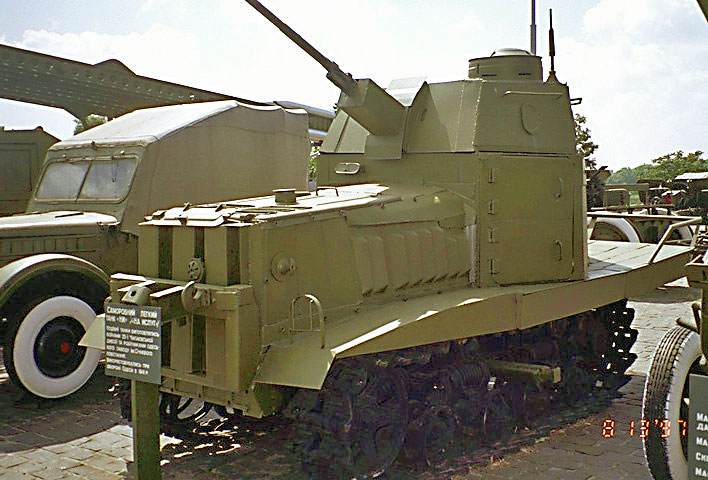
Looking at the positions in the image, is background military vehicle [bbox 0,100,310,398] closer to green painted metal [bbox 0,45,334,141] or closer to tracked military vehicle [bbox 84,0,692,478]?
tracked military vehicle [bbox 84,0,692,478]

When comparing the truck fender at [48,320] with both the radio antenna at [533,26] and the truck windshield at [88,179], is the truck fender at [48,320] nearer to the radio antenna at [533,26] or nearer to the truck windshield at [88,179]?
the truck windshield at [88,179]

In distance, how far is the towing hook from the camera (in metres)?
4.50

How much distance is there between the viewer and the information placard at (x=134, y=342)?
4.12 meters

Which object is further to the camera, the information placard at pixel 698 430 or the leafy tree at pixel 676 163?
the leafy tree at pixel 676 163

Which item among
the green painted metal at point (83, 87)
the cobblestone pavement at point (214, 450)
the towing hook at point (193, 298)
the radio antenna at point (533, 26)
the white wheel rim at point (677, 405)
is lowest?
the cobblestone pavement at point (214, 450)

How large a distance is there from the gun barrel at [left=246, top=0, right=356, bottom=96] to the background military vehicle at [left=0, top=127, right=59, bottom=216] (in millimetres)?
7118

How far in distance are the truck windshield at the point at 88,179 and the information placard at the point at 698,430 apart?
6.22m

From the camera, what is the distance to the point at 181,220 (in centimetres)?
500

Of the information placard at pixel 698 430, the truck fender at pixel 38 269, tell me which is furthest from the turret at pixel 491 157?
the information placard at pixel 698 430

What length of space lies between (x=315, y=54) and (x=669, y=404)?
331cm

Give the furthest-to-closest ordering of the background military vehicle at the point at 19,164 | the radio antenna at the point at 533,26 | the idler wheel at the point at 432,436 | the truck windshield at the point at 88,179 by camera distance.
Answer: the radio antenna at the point at 533,26, the background military vehicle at the point at 19,164, the truck windshield at the point at 88,179, the idler wheel at the point at 432,436

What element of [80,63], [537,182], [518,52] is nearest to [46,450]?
[537,182]

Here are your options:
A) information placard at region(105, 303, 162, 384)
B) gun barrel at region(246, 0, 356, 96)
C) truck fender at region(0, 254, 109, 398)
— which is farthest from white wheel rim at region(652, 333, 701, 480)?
truck fender at region(0, 254, 109, 398)

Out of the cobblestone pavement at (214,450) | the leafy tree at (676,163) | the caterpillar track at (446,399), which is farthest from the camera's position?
the leafy tree at (676,163)
